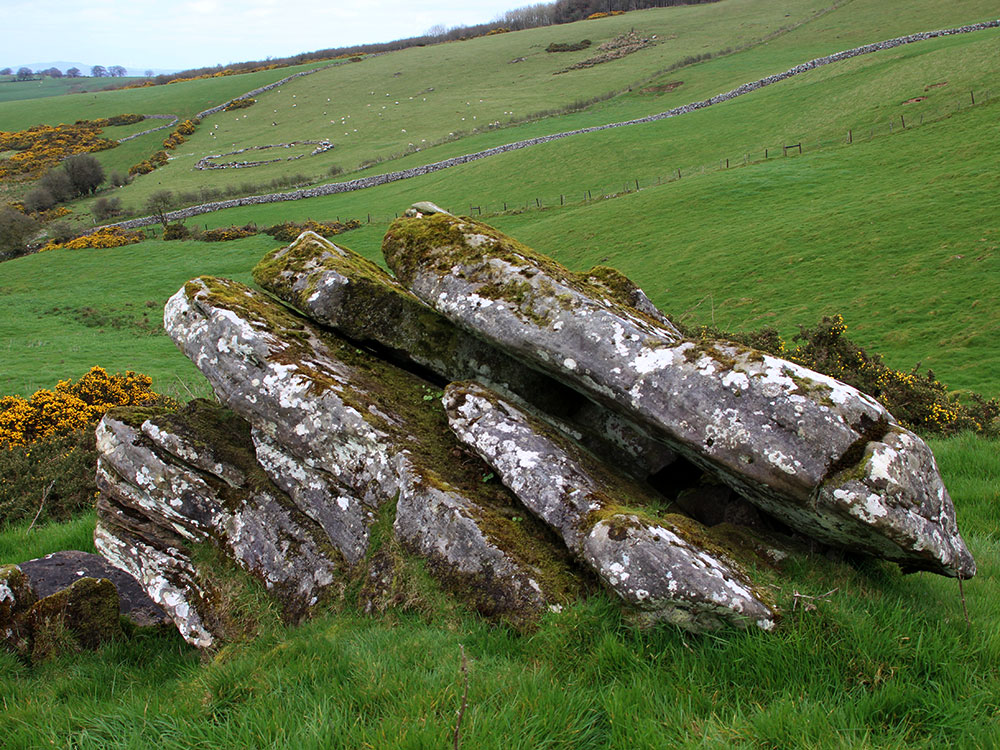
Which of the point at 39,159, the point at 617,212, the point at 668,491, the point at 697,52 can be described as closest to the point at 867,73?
the point at 617,212

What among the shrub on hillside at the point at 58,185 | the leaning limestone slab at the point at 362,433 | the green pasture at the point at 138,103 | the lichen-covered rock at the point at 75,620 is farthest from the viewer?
the green pasture at the point at 138,103

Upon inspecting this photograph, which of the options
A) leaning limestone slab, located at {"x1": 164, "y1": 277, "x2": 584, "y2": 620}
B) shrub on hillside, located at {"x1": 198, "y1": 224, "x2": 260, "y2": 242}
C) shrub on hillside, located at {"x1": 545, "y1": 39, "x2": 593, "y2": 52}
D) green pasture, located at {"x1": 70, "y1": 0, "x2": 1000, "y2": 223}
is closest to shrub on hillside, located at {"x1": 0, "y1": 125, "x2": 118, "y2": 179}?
green pasture, located at {"x1": 70, "y1": 0, "x2": 1000, "y2": 223}

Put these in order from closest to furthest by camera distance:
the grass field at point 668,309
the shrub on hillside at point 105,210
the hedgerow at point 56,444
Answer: the grass field at point 668,309
the hedgerow at point 56,444
the shrub on hillside at point 105,210

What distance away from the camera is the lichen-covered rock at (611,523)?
17.4 ft

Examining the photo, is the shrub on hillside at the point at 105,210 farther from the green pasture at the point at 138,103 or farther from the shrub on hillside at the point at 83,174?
the green pasture at the point at 138,103

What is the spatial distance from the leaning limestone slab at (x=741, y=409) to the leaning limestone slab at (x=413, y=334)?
0.97 m

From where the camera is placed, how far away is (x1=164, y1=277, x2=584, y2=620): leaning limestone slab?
252 inches

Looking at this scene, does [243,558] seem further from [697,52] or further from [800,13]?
[800,13]

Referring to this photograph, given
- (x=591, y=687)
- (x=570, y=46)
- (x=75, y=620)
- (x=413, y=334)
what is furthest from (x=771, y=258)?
(x=570, y=46)

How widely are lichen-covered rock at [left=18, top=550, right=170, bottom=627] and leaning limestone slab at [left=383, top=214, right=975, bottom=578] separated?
5986mm

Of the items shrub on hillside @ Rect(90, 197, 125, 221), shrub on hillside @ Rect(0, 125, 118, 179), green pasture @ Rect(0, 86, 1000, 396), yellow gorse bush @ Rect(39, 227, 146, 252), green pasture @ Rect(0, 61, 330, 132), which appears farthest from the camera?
green pasture @ Rect(0, 61, 330, 132)

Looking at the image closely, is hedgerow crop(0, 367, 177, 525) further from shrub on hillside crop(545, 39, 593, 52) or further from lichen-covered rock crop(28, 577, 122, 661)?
shrub on hillside crop(545, 39, 593, 52)

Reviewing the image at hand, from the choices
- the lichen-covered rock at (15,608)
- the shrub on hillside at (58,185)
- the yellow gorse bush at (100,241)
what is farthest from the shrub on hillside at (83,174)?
the lichen-covered rock at (15,608)

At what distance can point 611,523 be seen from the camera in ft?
19.0
